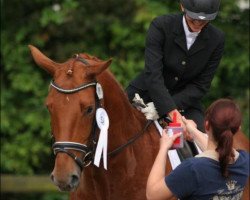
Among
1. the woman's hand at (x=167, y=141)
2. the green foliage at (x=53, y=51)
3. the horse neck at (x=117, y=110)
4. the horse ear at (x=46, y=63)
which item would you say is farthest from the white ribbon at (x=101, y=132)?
the green foliage at (x=53, y=51)

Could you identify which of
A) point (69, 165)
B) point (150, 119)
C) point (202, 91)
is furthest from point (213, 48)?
point (69, 165)

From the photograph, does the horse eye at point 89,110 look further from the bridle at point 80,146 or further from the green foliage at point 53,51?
the green foliage at point 53,51

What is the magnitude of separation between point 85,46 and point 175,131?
7.77m

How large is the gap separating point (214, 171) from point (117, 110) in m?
1.64

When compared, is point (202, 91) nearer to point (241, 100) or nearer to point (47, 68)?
point (47, 68)

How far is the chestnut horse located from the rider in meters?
0.32

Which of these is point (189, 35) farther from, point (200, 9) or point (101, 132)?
point (101, 132)

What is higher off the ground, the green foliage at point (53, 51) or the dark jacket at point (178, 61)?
the dark jacket at point (178, 61)

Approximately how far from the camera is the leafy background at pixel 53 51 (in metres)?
12.4

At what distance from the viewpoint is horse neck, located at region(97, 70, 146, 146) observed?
253 inches

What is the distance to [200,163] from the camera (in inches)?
197

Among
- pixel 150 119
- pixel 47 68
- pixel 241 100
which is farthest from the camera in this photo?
pixel 241 100

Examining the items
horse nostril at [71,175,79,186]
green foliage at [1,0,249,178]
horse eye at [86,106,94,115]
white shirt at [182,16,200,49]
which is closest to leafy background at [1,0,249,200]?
green foliage at [1,0,249,178]

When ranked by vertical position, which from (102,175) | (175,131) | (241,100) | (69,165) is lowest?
(241,100)
